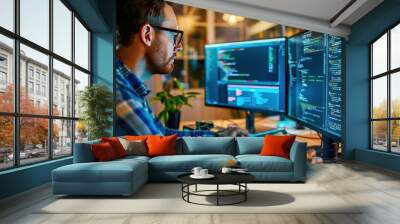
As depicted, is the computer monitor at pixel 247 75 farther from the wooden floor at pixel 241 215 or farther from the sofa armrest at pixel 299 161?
the wooden floor at pixel 241 215

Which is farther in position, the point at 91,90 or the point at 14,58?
the point at 91,90

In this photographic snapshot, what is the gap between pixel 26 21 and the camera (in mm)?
4848

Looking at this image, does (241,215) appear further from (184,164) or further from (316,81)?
(316,81)

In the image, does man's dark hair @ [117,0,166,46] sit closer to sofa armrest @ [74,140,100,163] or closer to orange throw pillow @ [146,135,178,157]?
orange throw pillow @ [146,135,178,157]

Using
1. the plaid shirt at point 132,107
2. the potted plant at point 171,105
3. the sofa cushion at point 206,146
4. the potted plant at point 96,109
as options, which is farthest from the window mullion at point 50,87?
the potted plant at point 171,105

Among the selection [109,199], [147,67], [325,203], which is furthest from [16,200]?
[147,67]

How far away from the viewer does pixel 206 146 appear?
5.98m

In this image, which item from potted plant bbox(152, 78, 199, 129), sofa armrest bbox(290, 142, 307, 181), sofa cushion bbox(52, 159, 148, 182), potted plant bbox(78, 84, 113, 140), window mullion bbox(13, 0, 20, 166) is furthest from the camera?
potted plant bbox(152, 78, 199, 129)

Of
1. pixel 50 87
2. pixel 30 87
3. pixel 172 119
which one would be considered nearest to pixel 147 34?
pixel 172 119

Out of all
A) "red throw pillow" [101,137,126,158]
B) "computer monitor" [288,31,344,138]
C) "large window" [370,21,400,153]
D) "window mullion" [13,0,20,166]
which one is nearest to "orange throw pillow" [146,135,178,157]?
"red throw pillow" [101,137,126,158]

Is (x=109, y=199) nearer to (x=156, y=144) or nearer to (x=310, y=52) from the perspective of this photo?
(x=156, y=144)

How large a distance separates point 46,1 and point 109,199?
2.98 metres

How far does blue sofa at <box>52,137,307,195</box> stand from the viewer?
4270mm

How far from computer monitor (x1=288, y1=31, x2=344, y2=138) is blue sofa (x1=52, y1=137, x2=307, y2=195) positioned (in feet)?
7.82
